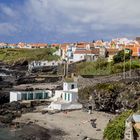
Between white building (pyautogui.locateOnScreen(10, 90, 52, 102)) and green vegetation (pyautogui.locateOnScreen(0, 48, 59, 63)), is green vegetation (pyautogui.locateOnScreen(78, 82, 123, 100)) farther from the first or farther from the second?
green vegetation (pyautogui.locateOnScreen(0, 48, 59, 63))

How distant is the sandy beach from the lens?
34.6 metres

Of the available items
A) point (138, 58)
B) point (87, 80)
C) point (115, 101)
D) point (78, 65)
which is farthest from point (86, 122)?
point (78, 65)

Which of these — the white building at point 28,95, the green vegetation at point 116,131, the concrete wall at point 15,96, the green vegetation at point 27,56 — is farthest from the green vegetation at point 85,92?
the green vegetation at point 27,56

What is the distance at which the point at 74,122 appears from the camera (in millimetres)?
39344

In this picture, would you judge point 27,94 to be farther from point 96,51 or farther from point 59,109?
point 96,51

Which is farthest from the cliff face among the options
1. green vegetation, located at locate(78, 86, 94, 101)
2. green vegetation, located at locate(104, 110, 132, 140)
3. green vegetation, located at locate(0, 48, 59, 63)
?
green vegetation, located at locate(0, 48, 59, 63)

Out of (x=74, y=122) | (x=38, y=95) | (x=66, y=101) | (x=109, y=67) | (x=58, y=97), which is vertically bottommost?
(x=74, y=122)

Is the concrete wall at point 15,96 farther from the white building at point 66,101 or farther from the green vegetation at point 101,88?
the green vegetation at point 101,88

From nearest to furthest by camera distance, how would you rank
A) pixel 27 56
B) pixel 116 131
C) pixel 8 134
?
pixel 116 131, pixel 8 134, pixel 27 56

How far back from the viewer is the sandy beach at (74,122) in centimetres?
3459

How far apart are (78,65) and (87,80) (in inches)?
1366

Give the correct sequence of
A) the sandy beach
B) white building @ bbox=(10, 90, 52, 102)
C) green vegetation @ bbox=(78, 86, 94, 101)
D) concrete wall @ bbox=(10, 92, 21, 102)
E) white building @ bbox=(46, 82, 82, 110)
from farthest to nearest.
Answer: white building @ bbox=(10, 90, 52, 102) → concrete wall @ bbox=(10, 92, 21, 102) → green vegetation @ bbox=(78, 86, 94, 101) → white building @ bbox=(46, 82, 82, 110) → the sandy beach

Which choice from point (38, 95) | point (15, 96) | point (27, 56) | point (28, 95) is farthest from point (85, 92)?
point (27, 56)

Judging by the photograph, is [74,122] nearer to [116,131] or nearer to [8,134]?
[8,134]
